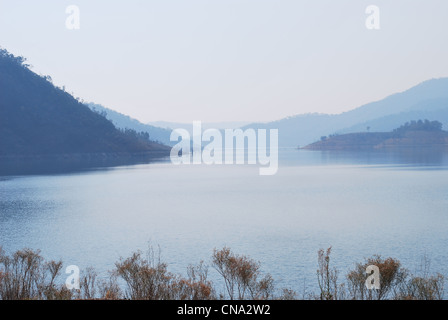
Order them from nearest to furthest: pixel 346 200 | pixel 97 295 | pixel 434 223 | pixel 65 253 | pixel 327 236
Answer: pixel 97 295 → pixel 65 253 → pixel 327 236 → pixel 434 223 → pixel 346 200

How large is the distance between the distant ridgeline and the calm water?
92933 millimetres

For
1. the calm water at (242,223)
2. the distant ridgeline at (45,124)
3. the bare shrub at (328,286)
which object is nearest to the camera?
the bare shrub at (328,286)

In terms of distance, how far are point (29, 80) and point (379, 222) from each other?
171m

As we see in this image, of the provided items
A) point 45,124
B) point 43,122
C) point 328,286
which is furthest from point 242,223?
point 43,122

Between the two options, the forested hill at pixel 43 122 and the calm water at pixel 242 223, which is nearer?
the calm water at pixel 242 223

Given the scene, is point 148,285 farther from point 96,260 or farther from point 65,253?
point 65,253

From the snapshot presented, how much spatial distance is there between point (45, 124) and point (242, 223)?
5649 inches

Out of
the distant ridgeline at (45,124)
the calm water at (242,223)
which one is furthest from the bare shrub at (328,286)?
the distant ridgeline at (45,124)

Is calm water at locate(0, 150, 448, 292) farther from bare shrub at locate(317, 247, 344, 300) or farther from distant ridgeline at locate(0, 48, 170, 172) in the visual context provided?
distant ridgeline at locate(0, 48, 170, 172)

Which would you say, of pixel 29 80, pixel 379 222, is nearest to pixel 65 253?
pixel 379 222

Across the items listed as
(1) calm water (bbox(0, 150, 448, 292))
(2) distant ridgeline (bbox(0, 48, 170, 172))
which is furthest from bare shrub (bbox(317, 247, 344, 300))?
(2) distant ridgeline (bbox(0, 48, 170, 172))

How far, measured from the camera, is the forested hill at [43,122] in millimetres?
160375

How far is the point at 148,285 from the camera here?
1513 cm

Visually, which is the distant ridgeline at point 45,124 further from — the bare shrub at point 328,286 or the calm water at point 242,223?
the bare shrub at point 328,286
